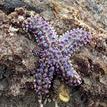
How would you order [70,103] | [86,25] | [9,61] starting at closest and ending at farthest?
[9,61] → [70,103] → [86,25]

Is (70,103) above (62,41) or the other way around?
the other way around

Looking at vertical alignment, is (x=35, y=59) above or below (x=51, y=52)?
below

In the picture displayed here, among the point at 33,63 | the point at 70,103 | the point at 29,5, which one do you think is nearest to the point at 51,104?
the point at 70,103

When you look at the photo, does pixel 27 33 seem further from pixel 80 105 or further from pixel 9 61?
pixel 80 105
